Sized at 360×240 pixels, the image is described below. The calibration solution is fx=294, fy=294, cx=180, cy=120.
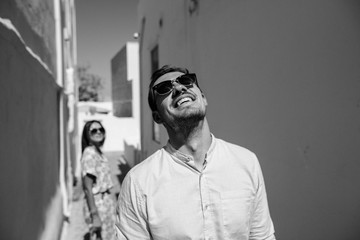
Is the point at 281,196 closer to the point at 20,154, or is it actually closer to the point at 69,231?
the point at 20,154

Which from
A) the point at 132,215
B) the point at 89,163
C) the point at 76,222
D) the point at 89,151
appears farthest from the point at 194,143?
the point at 76,222

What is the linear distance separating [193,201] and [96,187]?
2325 mm

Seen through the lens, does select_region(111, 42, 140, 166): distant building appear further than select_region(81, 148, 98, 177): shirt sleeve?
Yes

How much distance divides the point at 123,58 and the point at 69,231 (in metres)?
22.4

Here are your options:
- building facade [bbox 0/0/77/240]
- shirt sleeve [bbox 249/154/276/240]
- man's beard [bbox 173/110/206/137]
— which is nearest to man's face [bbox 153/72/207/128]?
man's beard [bbox 173/110/206/137]

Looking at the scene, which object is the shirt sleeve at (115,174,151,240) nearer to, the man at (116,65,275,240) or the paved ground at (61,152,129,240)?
the man at (116,65,275,240)

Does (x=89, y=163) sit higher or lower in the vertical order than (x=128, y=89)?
lower

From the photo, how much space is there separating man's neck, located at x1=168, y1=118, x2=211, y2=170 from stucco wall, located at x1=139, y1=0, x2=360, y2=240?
94cm

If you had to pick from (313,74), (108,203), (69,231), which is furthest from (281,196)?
(69,231)

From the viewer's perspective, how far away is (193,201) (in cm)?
150

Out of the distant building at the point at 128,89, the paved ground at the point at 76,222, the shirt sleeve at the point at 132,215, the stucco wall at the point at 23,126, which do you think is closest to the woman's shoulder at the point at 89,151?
the stucco wall at the point at 23,126

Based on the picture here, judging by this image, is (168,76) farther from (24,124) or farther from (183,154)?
(24,124)

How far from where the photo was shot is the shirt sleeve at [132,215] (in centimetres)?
148

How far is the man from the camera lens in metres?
1.46
